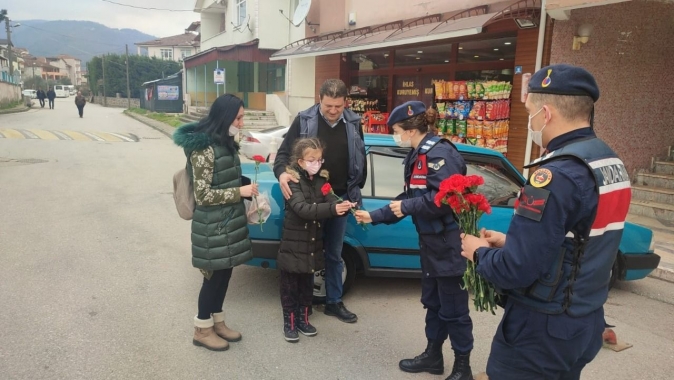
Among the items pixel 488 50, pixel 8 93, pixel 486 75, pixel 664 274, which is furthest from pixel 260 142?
pixel 8 93

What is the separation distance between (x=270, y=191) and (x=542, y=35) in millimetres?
6277

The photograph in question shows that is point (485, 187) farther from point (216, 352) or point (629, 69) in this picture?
point (629, 69)

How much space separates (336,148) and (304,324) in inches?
55.1

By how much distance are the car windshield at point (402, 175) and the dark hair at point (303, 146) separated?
94cm

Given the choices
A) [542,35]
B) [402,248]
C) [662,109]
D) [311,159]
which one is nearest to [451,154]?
[311,159]

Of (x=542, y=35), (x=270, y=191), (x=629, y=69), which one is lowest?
(x=270, y=191)

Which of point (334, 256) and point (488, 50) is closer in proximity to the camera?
point (334, 256)

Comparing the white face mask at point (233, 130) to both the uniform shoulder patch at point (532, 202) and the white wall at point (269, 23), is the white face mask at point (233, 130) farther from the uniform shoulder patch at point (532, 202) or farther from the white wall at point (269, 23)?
the white wall at point (269, 23)

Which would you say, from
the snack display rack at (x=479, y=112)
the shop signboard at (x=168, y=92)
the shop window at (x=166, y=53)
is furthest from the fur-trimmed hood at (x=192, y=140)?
the shop window at (x=166, y=53)

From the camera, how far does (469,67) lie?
10.2 meters

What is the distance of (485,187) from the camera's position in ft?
14.3

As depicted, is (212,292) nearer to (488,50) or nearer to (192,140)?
(192,140)

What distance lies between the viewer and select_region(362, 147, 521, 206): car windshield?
170 inches

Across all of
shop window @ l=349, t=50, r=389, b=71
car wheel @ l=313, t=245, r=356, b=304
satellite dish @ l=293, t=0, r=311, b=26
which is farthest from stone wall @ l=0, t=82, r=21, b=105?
car wheel @ l=313, t=245, r=356, b=304
